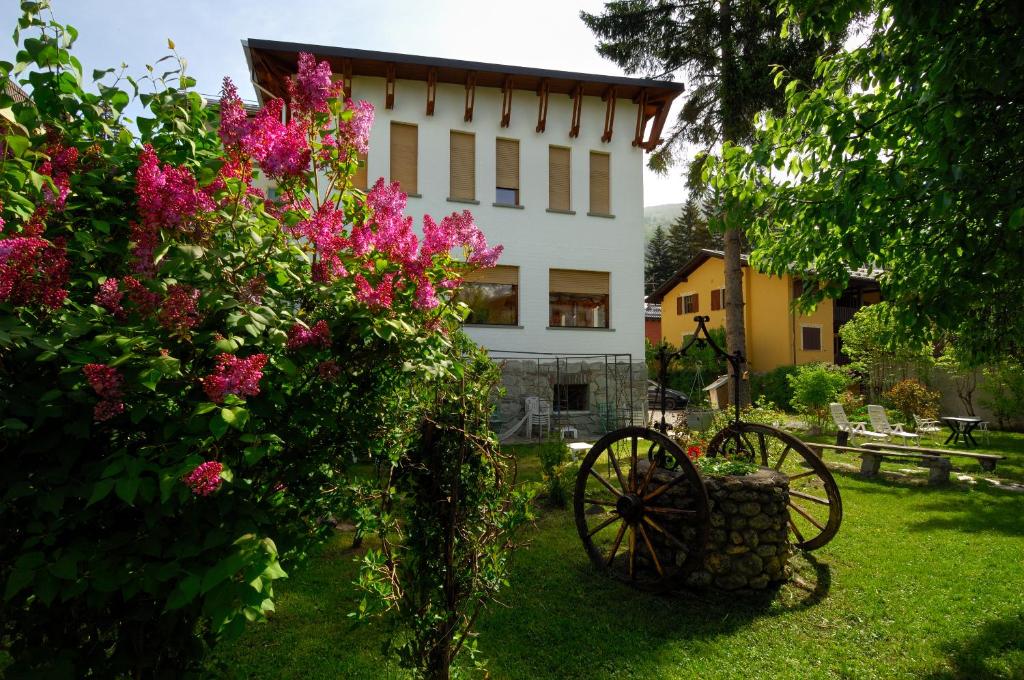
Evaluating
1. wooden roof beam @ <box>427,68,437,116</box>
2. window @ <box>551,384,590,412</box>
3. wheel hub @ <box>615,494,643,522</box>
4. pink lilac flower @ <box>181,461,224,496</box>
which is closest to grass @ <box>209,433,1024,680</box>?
wheel hub @ <box>615,494,643,522</box>

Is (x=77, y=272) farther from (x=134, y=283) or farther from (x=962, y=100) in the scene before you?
(x=962, y=100)

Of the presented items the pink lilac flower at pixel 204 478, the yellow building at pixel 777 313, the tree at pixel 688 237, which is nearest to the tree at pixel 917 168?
the pink lilac flower at pixel 204 478

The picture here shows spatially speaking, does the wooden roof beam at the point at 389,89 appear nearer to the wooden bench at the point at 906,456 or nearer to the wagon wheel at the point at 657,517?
the wagon wheel at the point at 657,517

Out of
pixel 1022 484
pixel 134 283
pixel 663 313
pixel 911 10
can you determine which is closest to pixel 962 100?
pixel 911 10

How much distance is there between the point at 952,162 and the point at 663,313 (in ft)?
104

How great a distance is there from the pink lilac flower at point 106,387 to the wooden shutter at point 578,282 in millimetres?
13520

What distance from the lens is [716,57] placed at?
47.4 ft

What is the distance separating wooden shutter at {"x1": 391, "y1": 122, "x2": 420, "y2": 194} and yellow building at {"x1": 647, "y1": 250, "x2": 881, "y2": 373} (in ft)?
50.7

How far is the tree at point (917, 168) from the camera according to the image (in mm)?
2969

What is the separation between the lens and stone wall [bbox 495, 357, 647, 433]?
1449 cm

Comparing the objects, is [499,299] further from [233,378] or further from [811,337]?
[811,337]

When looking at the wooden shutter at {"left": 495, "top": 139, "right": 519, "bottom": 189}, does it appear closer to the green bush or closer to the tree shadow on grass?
the green bush

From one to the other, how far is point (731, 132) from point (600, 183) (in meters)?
3.46

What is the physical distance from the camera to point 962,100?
9.77ft
